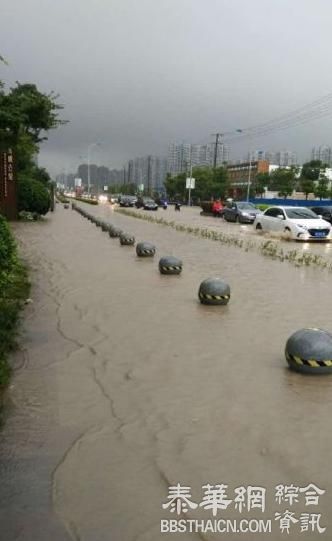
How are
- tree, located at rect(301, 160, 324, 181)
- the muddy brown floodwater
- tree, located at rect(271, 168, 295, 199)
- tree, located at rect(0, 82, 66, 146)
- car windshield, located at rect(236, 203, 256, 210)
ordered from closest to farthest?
the muddy brown floodwater < tree, located at rect(0, 82, 66, 146) < car windshield, located at rect(236, 203, 256, 210) < tree, located at rect(301, 160, 324, 181) < tree, located at rect(271, 168, 295, 199)

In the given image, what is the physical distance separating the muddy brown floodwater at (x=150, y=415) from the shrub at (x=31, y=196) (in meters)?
18.6

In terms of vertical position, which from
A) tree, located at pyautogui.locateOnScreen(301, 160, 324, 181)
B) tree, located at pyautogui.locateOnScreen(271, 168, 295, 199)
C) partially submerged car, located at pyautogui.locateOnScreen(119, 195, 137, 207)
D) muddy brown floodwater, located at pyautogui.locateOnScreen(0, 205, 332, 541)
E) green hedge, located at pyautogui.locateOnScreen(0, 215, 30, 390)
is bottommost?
partially submerged car, located at pyautogui.locateOnScreen(119, 195, 137, 207)

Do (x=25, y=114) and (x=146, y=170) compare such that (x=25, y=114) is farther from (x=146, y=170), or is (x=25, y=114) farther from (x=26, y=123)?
(x=146, y=170)

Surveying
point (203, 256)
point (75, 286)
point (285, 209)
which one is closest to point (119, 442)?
point (75, 286)

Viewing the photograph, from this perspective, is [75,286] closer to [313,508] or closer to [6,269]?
[6,269]

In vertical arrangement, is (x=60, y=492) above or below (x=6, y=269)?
below

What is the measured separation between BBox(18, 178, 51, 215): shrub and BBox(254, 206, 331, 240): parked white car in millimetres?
11339

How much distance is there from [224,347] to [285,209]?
16282 mm

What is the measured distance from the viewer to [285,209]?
21656 millimetres

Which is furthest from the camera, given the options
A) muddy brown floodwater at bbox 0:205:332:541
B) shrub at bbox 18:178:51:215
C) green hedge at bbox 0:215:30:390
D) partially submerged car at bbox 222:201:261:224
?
partially submerged car at bbox 222:201:261:224

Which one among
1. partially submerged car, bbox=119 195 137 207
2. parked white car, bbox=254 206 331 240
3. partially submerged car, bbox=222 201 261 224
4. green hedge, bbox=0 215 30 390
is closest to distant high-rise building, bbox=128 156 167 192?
partially submerged car, bbox=119 195 137 207

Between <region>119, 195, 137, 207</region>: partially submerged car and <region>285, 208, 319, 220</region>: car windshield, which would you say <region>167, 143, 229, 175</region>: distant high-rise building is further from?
<region>285, 208, 319, 220</region>: car windshield

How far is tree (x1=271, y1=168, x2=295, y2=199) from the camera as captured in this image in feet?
244

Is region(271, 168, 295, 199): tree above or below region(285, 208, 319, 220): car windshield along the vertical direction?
above
